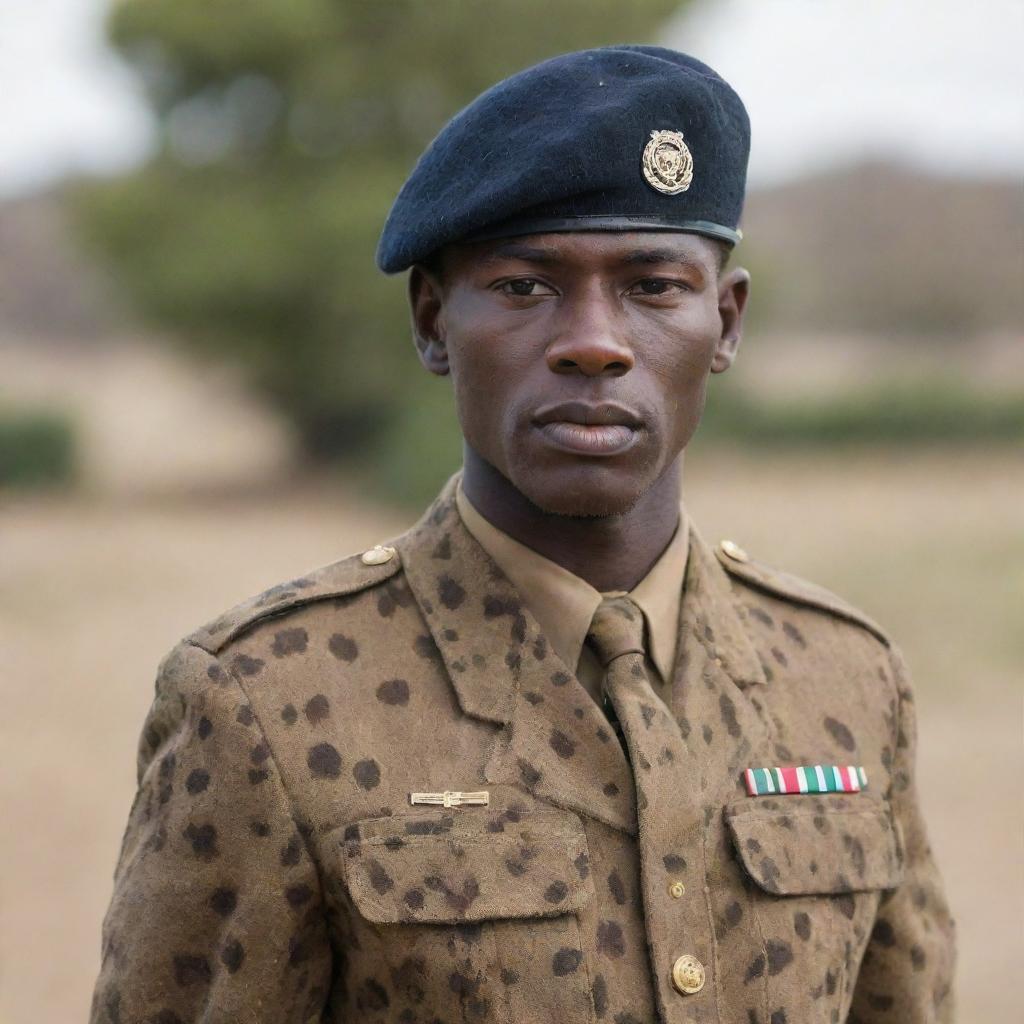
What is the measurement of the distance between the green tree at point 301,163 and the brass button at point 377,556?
17.1 meters

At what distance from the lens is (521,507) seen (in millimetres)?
2223

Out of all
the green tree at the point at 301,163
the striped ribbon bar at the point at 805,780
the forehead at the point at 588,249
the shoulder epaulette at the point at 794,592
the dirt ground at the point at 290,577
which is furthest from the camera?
the green tree at the point at 301,163

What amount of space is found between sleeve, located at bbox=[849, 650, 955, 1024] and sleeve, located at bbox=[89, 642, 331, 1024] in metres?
0.91

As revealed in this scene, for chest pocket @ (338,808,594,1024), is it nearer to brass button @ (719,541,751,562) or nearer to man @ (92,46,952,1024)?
man @ (92,46,952,1024)

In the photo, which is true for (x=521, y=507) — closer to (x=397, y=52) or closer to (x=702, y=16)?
(x=397, y=52)

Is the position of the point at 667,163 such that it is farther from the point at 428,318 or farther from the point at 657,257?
the point at 428,318

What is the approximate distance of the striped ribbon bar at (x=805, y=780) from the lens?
2199mm

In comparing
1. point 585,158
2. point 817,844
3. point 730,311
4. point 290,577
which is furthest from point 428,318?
point 290,577

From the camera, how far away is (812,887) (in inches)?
85.5

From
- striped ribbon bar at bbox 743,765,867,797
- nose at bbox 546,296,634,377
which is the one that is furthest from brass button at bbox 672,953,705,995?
nose at bbox 546,296,634,377

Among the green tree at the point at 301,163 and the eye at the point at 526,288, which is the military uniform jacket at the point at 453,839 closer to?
the eye at the point at 526,288

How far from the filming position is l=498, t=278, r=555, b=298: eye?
82.2 inches

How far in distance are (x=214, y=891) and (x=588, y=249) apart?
1.03 m

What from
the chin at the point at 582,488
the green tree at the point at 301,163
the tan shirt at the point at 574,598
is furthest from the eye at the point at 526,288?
the green tree at the point at 301,163
